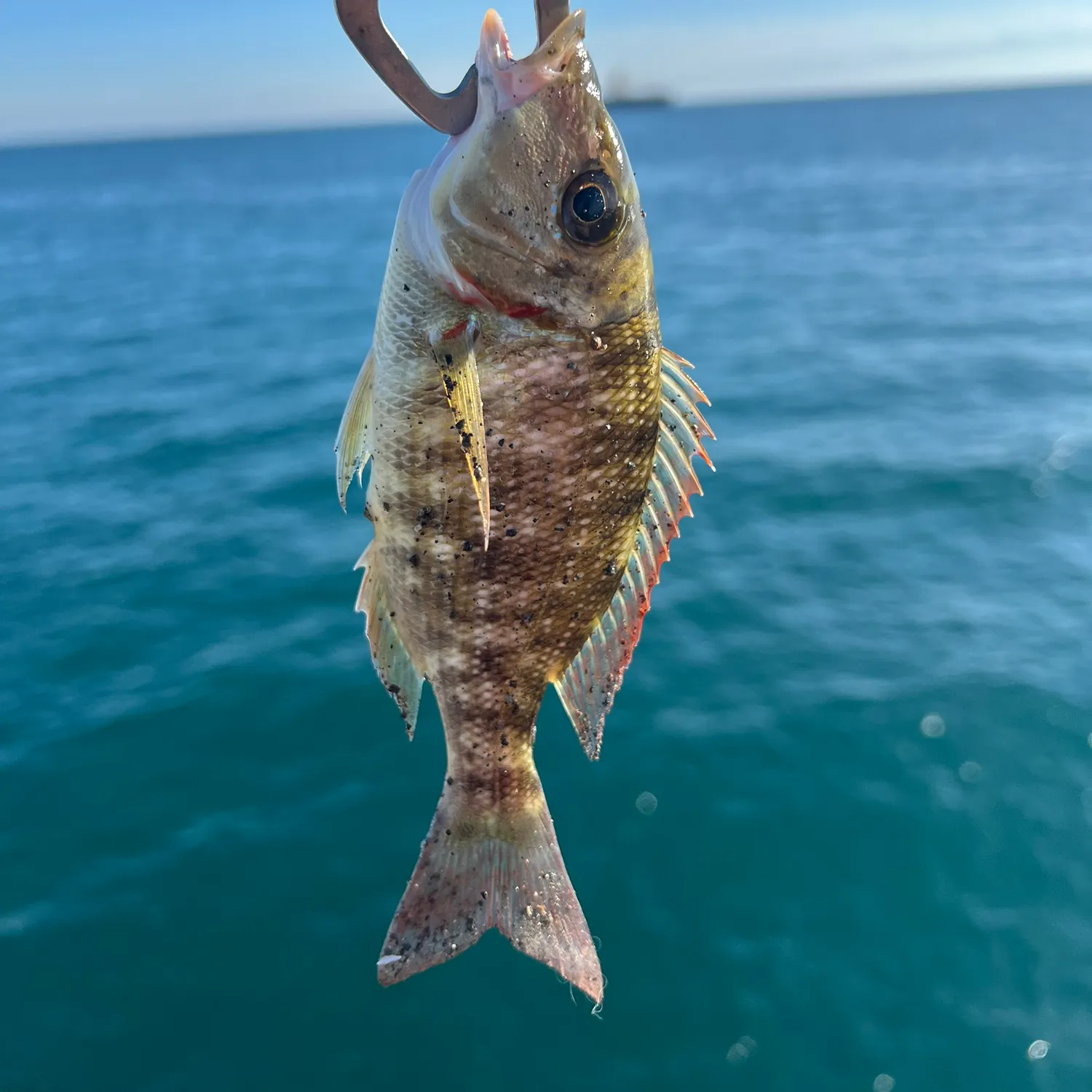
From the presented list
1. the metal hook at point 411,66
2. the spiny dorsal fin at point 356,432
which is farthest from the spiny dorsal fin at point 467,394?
the metal hook at point 411,66

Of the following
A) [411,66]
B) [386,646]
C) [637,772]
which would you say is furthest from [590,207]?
[637,772]

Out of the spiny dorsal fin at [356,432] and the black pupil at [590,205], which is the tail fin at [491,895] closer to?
the spiny dorsal fin at [356,432]

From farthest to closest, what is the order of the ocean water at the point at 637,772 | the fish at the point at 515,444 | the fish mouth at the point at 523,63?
the ocean water at the point at 637,772 < the fish at the point at 515,444 < the fish mouth at the point at 523,63

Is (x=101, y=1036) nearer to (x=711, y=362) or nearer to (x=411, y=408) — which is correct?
(x=411, y=408)

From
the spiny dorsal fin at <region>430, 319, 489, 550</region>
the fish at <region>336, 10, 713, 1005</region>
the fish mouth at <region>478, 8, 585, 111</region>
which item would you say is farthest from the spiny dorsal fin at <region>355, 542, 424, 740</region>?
the fish mouth at <region>478, 8, 585, 111</region>

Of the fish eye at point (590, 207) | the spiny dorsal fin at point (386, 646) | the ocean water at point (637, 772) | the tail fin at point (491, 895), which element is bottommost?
the ocean water at point (637, 772)

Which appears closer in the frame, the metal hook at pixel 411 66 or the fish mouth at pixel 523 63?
the metal hook at pixel 411 66

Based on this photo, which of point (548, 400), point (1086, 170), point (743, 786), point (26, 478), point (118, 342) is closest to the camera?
point (548, 400)

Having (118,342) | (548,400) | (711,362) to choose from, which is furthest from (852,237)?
(548,400)
